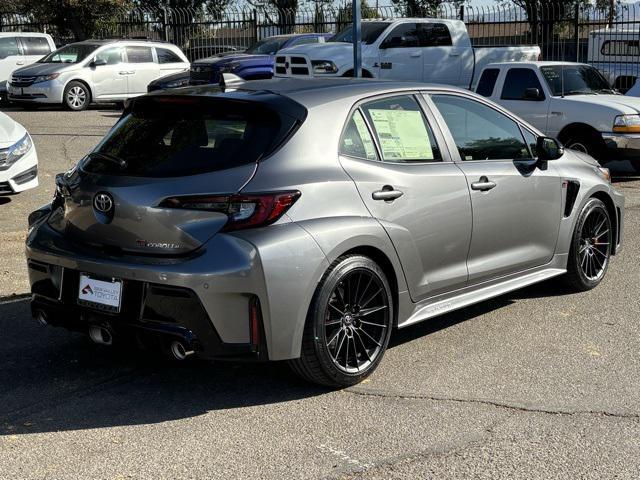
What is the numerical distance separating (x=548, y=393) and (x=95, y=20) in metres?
32.0

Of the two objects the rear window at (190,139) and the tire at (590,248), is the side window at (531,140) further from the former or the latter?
the rear window at (190,139)

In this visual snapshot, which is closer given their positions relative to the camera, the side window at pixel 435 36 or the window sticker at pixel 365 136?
the window sticker at pixel 365 136

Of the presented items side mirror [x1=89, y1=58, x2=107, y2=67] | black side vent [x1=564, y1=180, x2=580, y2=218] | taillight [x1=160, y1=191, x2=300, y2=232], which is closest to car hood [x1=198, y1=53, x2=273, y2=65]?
side mirror [x1=89, y1=58, x2=107, y2=67]

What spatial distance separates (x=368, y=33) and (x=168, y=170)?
54.7ft

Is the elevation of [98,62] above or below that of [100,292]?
above

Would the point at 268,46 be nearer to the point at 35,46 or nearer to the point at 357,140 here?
the point at 35,46

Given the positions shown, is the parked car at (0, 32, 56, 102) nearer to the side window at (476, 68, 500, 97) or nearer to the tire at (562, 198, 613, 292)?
the side window at (476, 68, 500, 97)

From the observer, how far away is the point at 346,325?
17.0ft

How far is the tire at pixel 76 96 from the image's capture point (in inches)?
888

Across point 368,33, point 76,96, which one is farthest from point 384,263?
point 76,96

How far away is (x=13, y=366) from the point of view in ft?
18.4

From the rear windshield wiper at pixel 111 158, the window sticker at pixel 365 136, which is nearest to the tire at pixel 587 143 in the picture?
the window sticker at pixel 365 136

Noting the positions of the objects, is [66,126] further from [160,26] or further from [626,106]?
[160,26]

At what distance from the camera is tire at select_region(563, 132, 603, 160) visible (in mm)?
13164
